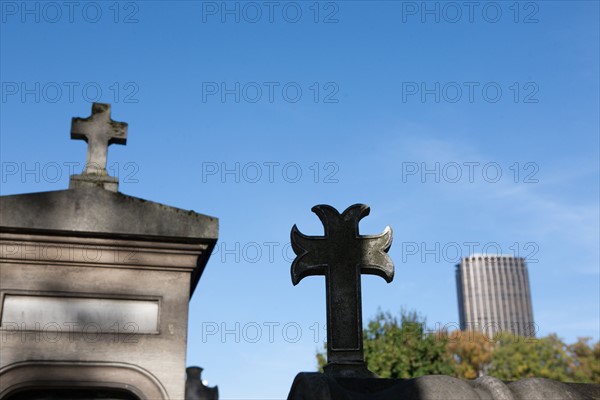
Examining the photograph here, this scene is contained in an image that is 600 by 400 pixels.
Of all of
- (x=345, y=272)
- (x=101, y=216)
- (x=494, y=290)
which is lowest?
(x=345, y=272)

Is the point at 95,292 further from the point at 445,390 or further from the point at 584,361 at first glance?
the point at 584,361

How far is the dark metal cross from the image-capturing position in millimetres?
5477

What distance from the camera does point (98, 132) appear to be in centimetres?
557

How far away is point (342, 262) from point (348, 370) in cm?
93

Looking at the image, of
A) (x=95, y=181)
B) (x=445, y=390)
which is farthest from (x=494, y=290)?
(x=445, y=390)

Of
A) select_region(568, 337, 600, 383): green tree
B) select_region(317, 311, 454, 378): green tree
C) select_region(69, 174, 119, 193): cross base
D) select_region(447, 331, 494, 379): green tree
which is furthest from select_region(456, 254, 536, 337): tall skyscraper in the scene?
select_region(69, 174, 119, 193): cross base

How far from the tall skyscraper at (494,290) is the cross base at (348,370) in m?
122

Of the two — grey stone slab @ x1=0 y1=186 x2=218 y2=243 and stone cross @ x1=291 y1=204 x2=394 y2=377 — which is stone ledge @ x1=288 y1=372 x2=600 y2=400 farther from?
grey stone slab @ x1=0 y1=186 x2=218 y2=243

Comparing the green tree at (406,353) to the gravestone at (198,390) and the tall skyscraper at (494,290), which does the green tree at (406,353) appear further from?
the tall skyscraper at (494,290)

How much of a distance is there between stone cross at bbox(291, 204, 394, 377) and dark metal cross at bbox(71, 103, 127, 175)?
175 cm

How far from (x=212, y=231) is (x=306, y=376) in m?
1.62

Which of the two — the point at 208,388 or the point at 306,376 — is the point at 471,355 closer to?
the point at 208,388

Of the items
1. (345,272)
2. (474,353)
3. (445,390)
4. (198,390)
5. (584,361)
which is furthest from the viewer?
(474,353)

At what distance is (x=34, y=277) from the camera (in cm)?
472
